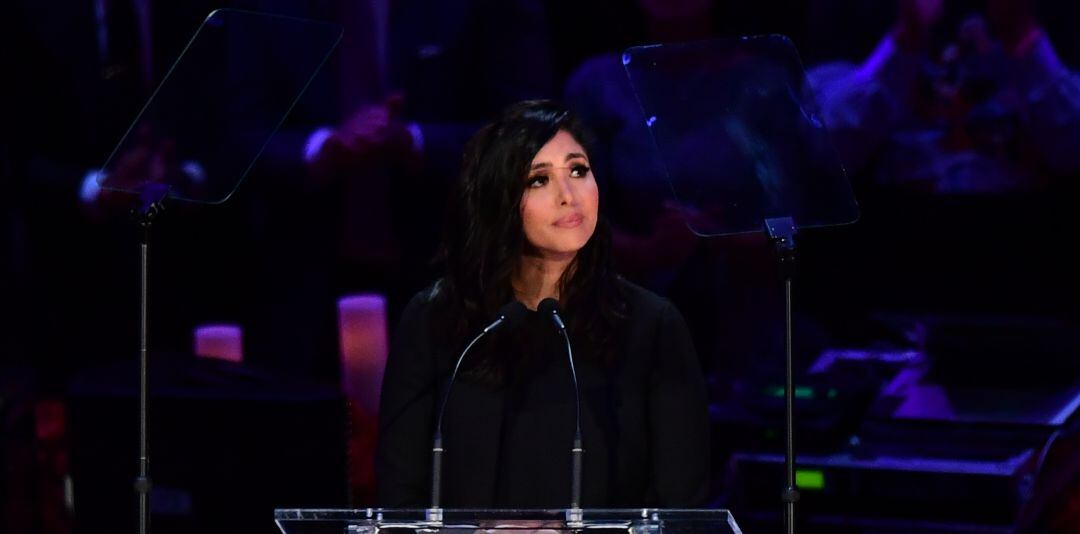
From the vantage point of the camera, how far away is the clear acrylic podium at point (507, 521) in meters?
2.29

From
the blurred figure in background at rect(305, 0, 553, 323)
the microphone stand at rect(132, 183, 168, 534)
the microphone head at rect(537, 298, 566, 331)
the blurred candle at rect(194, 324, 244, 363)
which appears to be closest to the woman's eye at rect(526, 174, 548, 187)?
the microphone head at rect(537, 298, 566, 331)

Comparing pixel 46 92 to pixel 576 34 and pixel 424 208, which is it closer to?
pixel 424 208

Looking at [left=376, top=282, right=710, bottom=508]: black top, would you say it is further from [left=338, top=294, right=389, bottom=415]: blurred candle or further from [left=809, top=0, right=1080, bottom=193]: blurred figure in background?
[left=809, top=0, right=1080, bottom=193]: blurred figure in background

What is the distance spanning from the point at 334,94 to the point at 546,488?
212 cm

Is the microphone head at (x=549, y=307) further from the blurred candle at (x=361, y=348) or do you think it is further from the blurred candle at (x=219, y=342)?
the blurred candle at (x=219, y=342)

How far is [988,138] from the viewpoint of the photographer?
4.29 metres

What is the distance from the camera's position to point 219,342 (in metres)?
4.46

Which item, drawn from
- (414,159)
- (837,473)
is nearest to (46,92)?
(414,159)

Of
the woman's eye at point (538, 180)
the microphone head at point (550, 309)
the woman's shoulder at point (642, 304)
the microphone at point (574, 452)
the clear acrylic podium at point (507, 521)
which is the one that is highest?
the woman's eye at point (538, 180)

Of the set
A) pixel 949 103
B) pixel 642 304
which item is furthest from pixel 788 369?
pixel 949 103

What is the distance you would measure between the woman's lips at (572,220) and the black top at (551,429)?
0.22 metres

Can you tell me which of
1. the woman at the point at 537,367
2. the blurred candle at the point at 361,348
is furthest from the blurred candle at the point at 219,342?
the woman at the point at 537,367

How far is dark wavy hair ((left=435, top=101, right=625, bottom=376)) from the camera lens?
294cm

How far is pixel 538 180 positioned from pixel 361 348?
1.69 metres
